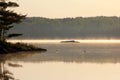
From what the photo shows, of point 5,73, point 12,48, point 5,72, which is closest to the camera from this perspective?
point 5,73

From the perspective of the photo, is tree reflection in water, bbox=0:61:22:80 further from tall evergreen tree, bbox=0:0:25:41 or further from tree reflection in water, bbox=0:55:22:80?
A: tall evergreen tree, bbox=0:0:25:41

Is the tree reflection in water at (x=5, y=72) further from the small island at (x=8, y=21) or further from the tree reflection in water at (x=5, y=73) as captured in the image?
the small island at (x=8, y=21)

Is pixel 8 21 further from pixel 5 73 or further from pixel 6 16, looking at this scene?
pixel 5 73

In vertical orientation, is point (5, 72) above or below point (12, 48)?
below

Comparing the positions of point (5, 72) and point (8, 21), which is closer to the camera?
point (5, 72)

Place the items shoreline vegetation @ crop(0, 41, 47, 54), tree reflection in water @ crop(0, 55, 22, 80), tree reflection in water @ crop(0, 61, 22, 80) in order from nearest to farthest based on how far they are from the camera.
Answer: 1. tree reflection in water @ crop(0, 61, 22, 80)
2. tree reflection in water @ crop(0, 55, 22, 80)
3. shoreline vegetation @ crop(0, 41, 47, 54)

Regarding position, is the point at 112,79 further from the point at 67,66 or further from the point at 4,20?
the point at 4,20

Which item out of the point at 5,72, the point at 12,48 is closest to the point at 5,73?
the point at 5,72

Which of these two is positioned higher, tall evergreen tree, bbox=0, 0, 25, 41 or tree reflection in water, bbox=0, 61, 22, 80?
tall evergreen tree, bbox=0, 0, 25, 41

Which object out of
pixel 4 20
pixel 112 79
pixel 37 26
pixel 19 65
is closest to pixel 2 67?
pixel 19 65

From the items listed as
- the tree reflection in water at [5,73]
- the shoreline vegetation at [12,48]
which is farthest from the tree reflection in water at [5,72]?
the shoreline vegetation at [12,48]

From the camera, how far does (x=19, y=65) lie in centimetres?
3538

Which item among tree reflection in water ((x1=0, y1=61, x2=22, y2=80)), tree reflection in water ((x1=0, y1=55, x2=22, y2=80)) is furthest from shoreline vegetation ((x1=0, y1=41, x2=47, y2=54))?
tree reflection in water ((x1=0, y1=61, x2=22, y2=80))

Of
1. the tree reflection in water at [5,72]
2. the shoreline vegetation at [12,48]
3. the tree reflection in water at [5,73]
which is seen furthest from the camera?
the shoreline vegetation at [12,48]
